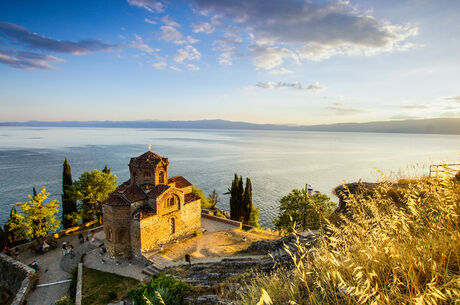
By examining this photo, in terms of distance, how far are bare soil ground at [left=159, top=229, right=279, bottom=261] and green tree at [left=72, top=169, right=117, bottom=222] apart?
39.3ft

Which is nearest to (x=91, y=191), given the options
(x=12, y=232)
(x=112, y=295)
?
(x=12, y=232)

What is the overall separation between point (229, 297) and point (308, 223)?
15499 millimetres

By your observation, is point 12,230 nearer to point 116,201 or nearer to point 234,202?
point 116,201

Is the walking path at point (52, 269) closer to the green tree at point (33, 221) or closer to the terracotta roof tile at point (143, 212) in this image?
the green tree at point (33, 221)

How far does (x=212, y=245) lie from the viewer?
1927cm

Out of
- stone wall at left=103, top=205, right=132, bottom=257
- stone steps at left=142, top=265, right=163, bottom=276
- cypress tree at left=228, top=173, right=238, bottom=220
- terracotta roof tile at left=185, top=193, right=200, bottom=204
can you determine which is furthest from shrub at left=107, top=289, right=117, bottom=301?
cypress tree at left=228, top=173, right=238, bottom=220

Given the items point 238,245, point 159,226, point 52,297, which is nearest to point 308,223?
point 238,245

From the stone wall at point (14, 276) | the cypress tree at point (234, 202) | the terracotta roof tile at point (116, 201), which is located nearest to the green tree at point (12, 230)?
the stone wall at point (14, 276)

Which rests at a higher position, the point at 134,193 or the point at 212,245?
the point at 134,193

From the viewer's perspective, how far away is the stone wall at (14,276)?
15.6 metres

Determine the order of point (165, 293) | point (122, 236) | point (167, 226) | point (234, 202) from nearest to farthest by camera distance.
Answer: point (165, 293) < point (122, 236) < point (167, 226) < point (234, 202)

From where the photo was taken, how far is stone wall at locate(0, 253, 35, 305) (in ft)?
51.2

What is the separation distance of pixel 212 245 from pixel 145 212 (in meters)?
6.21

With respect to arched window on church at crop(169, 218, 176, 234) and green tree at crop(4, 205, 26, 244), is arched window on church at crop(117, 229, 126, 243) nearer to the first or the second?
arched window on church at crop(169, 218, 176, 234)
